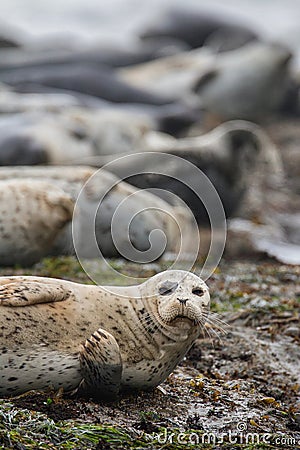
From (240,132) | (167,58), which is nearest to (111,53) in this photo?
(167,58)

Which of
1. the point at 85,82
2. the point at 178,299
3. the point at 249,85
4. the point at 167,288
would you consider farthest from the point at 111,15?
the point at 178,299

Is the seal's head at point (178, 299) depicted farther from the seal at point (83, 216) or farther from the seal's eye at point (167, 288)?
the seal at point (83, 216)

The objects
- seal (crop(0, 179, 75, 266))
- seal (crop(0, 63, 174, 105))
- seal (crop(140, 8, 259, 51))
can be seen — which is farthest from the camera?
seal (crop(140, 8, 259, 51))

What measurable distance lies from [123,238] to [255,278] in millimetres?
1229

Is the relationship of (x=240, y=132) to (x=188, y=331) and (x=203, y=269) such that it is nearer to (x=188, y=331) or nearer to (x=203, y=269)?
(x=203, y=269)

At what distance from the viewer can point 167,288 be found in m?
4.08

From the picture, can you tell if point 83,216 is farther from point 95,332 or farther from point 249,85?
point 249,85

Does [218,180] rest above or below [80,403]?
above

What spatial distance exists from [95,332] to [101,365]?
6.2 inches

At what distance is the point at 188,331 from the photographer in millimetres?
4023

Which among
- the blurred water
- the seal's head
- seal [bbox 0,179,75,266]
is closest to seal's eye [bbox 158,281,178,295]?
the seal's head

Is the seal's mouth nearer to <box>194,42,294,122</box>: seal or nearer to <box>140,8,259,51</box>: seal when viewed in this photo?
<box>194,42,294,122</box>: seal

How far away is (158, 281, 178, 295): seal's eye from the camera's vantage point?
160 inches

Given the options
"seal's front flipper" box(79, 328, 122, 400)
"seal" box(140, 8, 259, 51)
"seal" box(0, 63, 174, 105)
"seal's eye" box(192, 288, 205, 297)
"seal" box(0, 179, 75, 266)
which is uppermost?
"seal" box(140, 8, 259, 51)
